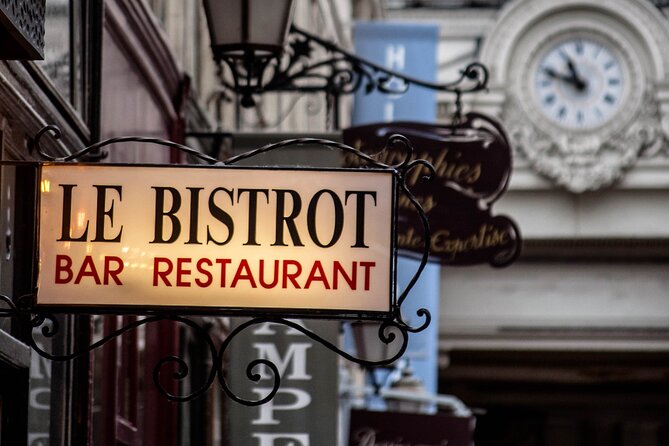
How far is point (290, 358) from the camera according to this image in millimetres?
10430

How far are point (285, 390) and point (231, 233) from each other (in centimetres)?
514

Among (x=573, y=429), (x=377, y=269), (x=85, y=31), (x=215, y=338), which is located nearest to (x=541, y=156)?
(x=573, y=429)

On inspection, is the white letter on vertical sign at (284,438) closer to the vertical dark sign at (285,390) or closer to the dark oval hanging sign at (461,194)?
the vertical dark sign at (285,390)

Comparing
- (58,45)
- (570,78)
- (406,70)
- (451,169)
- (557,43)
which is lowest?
(451,169)

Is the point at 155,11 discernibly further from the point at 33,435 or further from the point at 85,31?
the point at 33,435

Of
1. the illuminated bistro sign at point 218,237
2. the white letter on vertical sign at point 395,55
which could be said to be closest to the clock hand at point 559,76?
the white letter on vertical sign at point 395,55

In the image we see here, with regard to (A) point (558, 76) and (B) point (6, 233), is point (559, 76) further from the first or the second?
(B) point (6, 233)

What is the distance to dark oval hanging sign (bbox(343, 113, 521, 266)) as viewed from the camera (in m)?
9.67

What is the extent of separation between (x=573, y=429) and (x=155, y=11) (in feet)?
106

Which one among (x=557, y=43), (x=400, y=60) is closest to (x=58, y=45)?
(x=400, y=60)

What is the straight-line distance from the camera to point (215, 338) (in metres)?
12.3

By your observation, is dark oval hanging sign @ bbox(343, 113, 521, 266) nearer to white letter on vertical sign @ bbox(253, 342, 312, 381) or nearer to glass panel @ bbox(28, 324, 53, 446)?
white letter on vertical sign @ bbox(253, 342, 312, 381)

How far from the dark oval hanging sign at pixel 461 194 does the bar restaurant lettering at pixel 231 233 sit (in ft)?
14.6

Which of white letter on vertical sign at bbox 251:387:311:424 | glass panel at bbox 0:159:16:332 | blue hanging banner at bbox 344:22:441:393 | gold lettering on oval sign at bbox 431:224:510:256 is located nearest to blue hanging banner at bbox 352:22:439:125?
blue hanging banner at bbox 344:22:441:393
